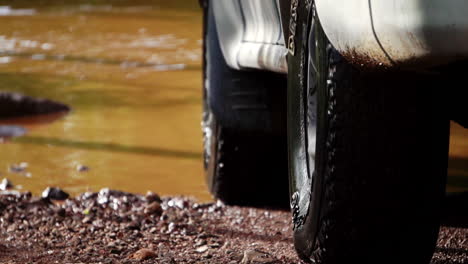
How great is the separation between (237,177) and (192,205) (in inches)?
8.9

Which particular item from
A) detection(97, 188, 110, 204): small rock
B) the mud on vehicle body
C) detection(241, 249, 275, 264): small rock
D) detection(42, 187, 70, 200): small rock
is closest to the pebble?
detection(42, 187, 70, 200): small rock

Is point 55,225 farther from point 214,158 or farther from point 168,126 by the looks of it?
point 168,126

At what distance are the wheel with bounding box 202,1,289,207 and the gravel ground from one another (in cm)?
12

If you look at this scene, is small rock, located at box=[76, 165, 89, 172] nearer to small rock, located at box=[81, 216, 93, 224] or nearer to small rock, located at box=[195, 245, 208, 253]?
small rock, located at box=[81, 216, 93, 224]

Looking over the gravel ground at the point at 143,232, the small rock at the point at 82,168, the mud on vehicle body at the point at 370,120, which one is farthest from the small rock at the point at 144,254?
the small rock at the point at 82,168

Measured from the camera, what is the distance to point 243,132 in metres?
3.98

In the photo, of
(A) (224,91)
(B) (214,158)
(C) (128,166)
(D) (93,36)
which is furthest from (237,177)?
(D) (93,36)

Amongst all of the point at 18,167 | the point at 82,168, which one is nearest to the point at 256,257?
the point at 82,168

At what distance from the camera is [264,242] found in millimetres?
3402

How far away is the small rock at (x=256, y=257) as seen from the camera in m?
2.92

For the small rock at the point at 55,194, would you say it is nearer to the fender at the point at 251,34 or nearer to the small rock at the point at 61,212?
the small rock at the point at 61,212

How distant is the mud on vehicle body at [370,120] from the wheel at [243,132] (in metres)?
0.86

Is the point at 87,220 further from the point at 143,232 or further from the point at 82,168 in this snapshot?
the point at 82,168

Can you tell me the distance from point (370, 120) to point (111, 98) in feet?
15.2
